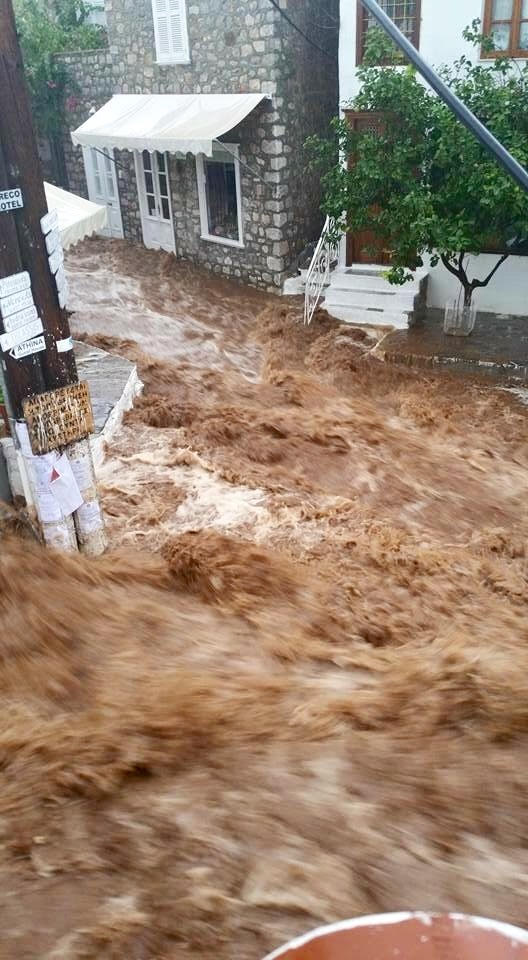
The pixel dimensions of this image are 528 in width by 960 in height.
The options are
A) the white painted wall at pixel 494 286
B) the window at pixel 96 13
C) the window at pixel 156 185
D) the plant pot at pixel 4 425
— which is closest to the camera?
the plant pot at pixel 4 425

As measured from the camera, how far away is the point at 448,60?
12.1m

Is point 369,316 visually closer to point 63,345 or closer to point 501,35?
point 501,35

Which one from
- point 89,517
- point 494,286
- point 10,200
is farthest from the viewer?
point 494,286

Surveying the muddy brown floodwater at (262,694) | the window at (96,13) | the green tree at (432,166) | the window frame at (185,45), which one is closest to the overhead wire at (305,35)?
the window frame at (185,45)

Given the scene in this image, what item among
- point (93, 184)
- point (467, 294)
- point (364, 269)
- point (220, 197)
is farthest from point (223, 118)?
point (93, 184)

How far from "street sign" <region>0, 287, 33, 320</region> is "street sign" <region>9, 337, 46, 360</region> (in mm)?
207

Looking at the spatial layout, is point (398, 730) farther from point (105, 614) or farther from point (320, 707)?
point (105, 614)

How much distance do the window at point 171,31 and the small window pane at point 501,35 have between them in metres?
5.60

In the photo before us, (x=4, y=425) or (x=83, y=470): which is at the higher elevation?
(x=83, y=470)

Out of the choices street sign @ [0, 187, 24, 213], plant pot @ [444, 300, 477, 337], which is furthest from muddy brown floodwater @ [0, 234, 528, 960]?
plant pot @ [444, 300, 477, 337]

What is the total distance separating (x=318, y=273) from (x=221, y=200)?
9.16 ft

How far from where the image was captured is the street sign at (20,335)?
4703 millimetres

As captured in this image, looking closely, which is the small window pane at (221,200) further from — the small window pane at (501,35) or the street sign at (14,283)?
the street sign at (14,283)

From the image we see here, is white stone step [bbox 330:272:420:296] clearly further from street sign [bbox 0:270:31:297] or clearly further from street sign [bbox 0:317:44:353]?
street sign [bbox 0:270:31:297]
